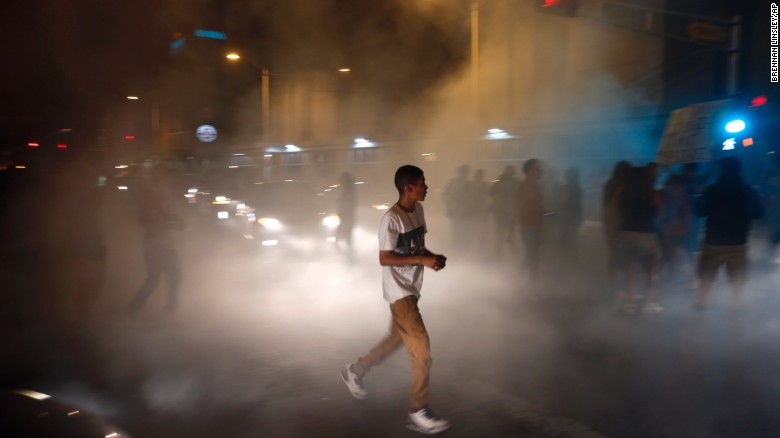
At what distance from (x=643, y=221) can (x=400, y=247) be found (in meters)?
2.80

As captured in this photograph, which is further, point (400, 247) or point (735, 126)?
point (735, 126)

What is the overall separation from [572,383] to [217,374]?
199 centimetres

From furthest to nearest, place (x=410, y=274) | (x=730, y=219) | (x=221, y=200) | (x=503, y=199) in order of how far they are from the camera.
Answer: (x=221, y=200)
(x=503, y=199)
(x=730, y=219)
(x=410, y=274)

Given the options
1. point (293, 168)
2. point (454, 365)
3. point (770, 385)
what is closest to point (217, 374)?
point (454, 365)

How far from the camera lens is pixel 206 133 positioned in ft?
30.0

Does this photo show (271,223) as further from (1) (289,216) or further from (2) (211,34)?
(2) (211,34)

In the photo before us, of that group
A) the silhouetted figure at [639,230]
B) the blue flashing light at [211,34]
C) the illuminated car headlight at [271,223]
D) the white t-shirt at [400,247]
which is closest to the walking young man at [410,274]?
the white t-shirt at [400,247]

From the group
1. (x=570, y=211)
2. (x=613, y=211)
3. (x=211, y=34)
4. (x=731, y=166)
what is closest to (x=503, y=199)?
(x=570, y=211)

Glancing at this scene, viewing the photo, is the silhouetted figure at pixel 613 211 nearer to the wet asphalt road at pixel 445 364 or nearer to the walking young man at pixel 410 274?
the wet asphalt road at pixel 445 364

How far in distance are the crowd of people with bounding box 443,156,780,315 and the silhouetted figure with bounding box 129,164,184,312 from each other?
309 cm

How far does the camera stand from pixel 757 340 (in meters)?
4.05

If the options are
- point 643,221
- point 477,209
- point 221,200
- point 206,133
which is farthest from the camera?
point 221,200

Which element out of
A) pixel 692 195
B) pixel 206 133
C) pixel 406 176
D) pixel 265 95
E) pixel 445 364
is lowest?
pixel 445 364

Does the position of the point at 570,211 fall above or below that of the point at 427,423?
above
